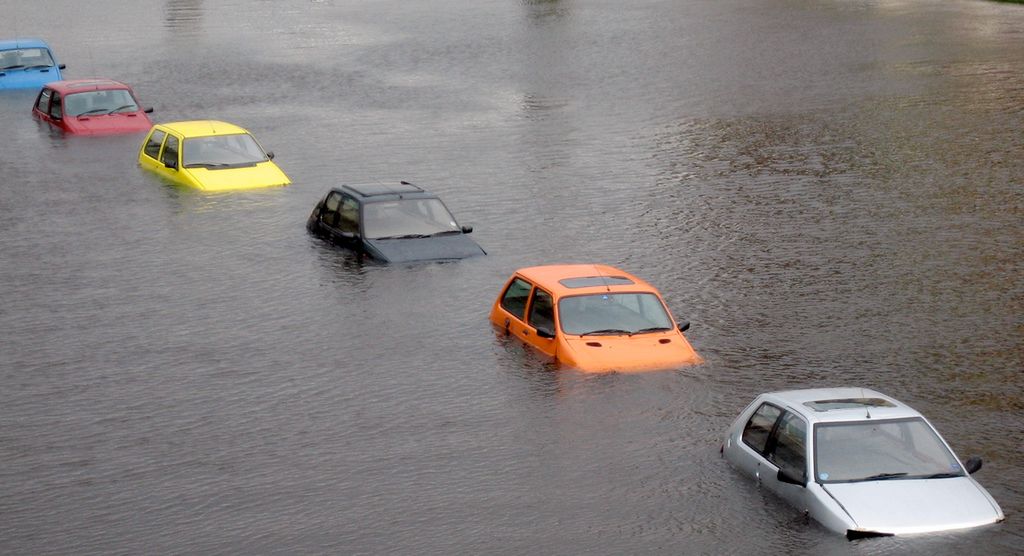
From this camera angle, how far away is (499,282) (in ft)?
91.2

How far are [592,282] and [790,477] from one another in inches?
289

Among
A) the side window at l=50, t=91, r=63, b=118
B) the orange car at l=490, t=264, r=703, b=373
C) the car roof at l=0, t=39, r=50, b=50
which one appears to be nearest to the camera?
the orange car at l=490, t=264, r=703, b=373

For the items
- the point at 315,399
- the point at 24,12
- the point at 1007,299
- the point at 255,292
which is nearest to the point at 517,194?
the point at 255,292

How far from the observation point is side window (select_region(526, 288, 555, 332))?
2194cm

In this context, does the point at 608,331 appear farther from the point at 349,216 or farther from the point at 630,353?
the point at 349,216

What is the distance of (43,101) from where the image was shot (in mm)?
47312

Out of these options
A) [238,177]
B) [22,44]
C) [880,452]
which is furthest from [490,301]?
[22,44]

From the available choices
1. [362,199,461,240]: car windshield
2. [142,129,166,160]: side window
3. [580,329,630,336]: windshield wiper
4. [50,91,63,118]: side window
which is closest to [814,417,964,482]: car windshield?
[580,329,630,336]: windshield wiper

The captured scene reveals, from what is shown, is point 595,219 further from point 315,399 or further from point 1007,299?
point 315,399

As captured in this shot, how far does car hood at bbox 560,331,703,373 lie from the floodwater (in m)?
0.28

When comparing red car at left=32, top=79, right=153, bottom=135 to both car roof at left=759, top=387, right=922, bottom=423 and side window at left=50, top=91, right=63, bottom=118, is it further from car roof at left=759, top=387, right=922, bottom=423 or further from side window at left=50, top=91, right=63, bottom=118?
car roof at left=759, top=387, right=922, bottom=423

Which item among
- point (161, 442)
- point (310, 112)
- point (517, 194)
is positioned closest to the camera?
point (161, 442)

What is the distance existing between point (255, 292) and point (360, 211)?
9.83 feet

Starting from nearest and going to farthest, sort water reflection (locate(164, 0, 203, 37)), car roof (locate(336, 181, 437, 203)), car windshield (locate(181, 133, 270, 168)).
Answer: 1. car roof (locate(336, 181, 437, 203))
2. car windshield (locate(181, 133, 270, 168))
3. water reflection (locate(164, 0, 203, 37))
